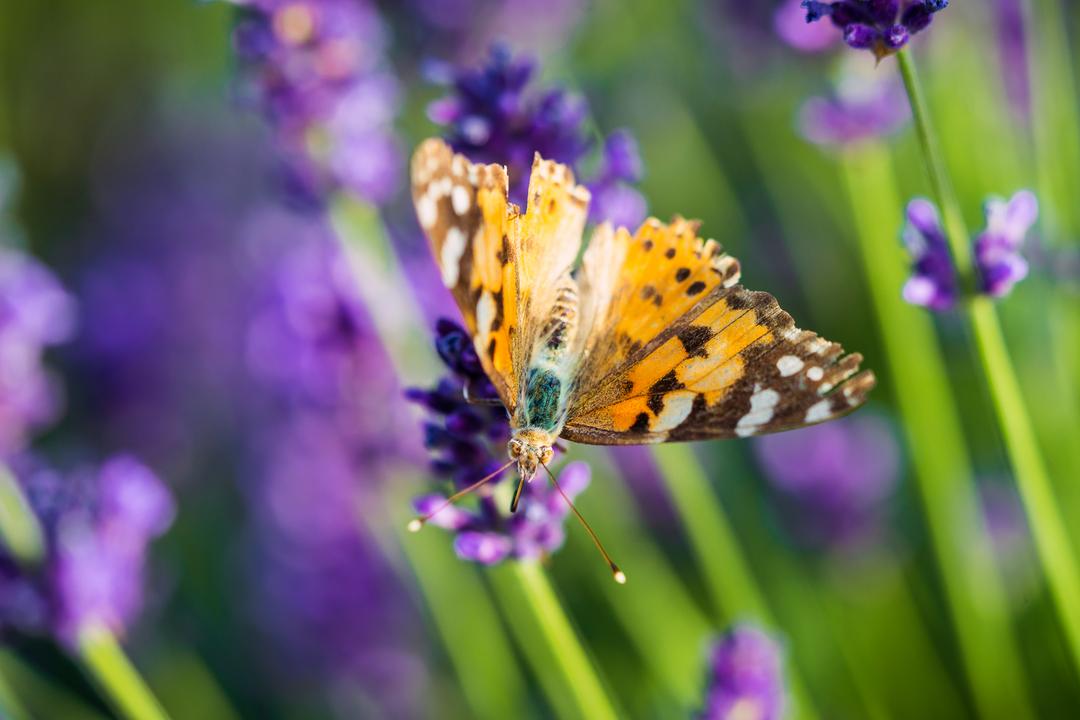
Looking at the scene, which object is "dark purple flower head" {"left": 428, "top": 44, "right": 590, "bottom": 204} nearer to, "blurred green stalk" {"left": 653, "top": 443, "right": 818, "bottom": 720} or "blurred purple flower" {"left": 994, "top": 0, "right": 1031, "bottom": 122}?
"blurred green stalk" {"left": 653, "top": 443, "right": 818, "bottom": 720}

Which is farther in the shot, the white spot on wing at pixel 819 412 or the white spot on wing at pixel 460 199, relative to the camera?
the white spot on wing at pixel 460 199

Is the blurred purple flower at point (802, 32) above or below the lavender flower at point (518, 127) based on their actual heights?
above

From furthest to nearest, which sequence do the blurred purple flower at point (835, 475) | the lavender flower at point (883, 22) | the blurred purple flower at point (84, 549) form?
the blurred purple flower at point (835, 475)
the blurred purple flower at point (84, 549)
the lavender flower at point (883, 22)

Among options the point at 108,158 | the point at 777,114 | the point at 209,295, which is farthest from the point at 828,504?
the point at 108,158

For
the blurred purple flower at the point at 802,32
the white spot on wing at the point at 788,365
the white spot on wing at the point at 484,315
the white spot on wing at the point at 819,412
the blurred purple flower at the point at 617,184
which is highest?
the blurred purple flower at the point at 802,32

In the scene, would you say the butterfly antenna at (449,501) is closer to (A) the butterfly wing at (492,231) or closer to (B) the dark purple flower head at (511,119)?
(A) the butterfly wing at (492,231)

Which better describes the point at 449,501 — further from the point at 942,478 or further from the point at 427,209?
the point at 942,478

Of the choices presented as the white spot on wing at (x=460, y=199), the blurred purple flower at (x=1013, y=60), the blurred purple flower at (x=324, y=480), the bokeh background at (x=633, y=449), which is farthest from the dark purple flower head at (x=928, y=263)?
the blurred purple flower at (x=1013, y=60)
